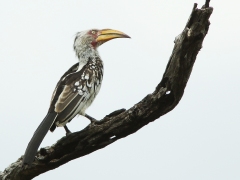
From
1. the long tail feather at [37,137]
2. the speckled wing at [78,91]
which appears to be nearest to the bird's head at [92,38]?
the speckled wing at [78,91]

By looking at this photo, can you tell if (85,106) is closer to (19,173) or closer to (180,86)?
(19,173)

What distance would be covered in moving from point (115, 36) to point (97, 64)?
1.62 ft

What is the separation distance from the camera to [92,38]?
691 centimetres

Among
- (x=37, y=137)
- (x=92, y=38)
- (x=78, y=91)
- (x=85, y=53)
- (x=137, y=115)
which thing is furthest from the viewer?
(x=92, y=38)

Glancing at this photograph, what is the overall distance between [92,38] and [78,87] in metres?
1.19

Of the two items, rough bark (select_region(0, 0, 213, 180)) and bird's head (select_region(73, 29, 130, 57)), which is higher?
bird's head (select_region(73, 29, 130, 57))

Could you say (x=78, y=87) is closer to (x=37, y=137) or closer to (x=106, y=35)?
(x=37, y=137)

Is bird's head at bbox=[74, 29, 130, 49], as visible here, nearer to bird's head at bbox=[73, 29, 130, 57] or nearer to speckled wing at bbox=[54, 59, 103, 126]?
bird's head at bbox=[73, 29, 130, 57]

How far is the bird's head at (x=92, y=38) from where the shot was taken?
6781 mm

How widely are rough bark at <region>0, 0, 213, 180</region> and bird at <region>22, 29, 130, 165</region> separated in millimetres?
229

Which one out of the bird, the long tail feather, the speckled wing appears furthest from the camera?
the speckled wing

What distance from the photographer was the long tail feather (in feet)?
15.7

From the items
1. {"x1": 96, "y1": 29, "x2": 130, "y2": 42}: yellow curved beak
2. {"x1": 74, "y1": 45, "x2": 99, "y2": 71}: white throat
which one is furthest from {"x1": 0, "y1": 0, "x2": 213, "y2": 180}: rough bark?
{"x1": 96, "y1": 29, "x2": 130, "y2": 42}: yellow curved beak

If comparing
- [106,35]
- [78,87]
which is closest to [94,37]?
[106,35]
